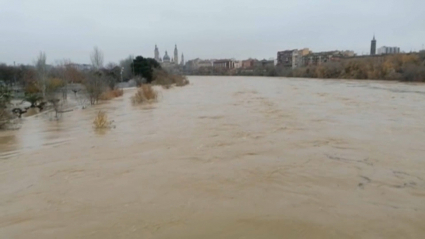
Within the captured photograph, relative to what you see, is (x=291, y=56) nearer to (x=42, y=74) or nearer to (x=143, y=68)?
(x=143, y=68)

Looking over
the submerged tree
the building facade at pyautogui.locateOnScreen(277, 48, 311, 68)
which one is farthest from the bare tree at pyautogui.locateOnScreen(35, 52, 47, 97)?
the building facade at pyautogui.locateOnScreen(277, 48, 311, 68)

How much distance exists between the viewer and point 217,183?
5953mm

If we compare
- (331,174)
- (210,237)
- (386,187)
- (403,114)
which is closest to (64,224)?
(210,237)

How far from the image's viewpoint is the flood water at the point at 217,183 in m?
4.31

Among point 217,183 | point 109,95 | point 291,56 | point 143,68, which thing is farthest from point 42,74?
point 291,56

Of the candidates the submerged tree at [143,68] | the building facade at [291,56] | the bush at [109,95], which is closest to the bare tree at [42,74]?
the bush at [109,95]

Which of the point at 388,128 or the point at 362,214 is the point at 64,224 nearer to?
the point at 362,214

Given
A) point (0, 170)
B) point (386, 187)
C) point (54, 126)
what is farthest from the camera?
point (54, 126)

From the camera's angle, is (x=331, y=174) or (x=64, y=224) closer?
(x=64, y=224)

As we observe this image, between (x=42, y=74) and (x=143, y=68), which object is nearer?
(x=42, y=74)

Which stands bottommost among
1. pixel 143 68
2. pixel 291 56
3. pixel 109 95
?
pixel 109 95

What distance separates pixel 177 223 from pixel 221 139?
5458mm

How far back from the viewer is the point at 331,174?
640 centimetres

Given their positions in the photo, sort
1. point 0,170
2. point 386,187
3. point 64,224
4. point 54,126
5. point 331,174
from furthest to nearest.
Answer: point 54,126 → point 0,170 → point 331,174 → point 386,187 → point 64,224
